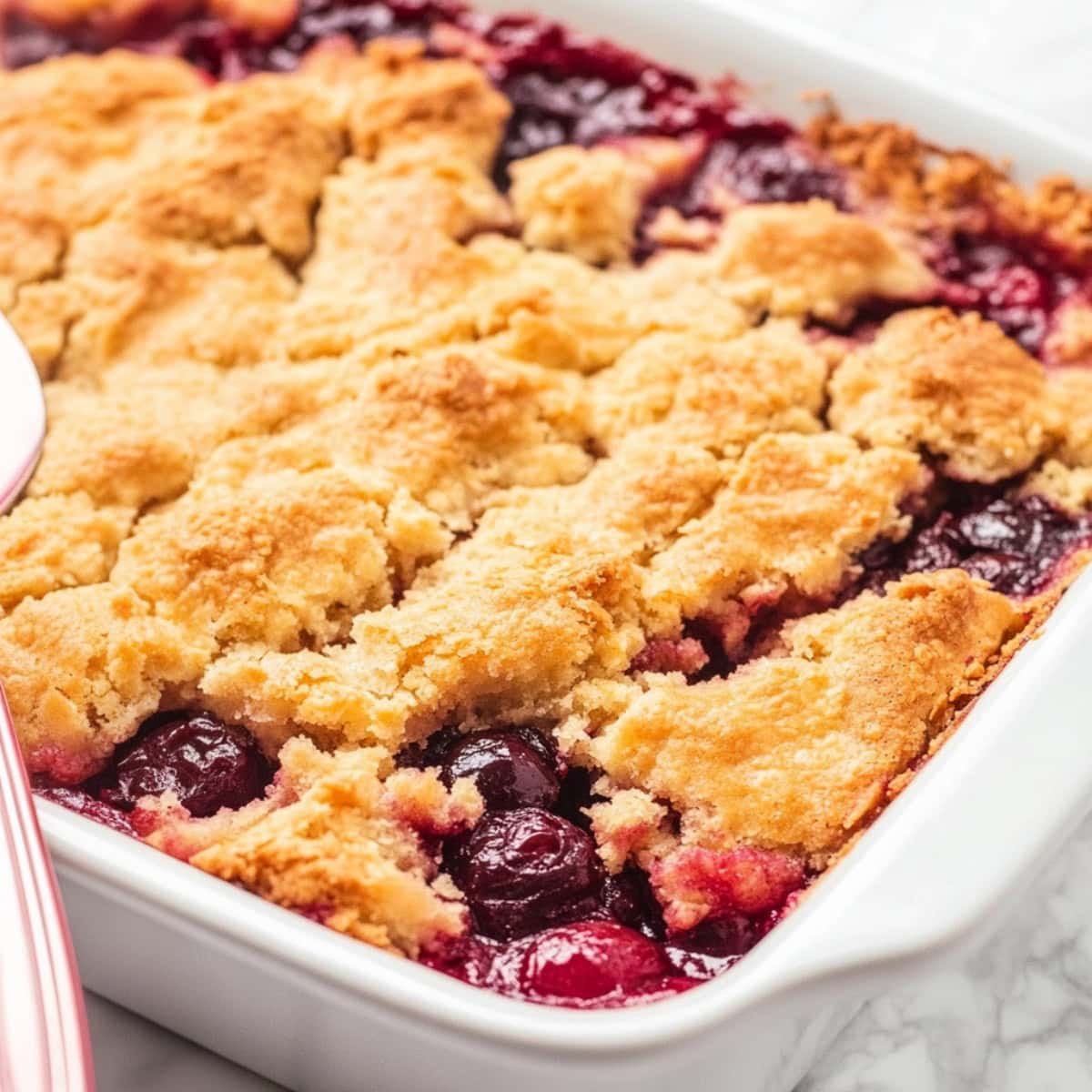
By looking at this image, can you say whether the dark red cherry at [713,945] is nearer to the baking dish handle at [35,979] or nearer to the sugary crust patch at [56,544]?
the baking dish handle at [35,979]

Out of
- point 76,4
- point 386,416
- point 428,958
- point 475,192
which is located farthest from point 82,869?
point 76,4

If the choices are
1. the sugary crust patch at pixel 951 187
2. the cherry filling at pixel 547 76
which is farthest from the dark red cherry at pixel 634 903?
the sugary crust patch at pixel 951 187

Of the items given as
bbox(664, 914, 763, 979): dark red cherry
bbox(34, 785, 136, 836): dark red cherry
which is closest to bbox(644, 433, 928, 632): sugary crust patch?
bbox(664, 914, 763, 979): dark red cherry

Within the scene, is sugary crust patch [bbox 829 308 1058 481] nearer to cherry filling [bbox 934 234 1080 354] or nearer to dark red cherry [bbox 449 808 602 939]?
cherry filling [bbox 934 234 1080 354]

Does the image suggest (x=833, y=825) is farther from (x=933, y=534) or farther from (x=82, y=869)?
(x=82, y=869)

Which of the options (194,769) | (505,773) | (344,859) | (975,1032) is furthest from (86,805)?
(975,1032)
